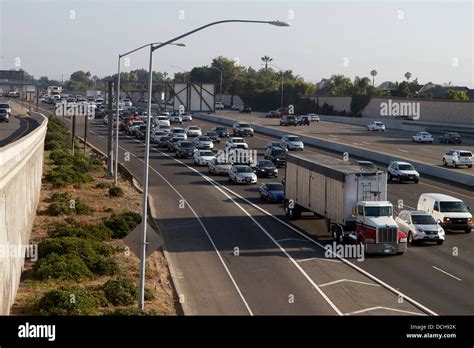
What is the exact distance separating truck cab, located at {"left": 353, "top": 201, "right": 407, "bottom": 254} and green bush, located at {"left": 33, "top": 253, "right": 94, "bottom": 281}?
1088 cm

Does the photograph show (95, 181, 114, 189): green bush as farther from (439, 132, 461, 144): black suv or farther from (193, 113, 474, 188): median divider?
(439, 132, 461, 144): black suv

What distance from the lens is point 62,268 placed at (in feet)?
82.8

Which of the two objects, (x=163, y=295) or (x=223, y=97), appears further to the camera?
(x=223, y=97)

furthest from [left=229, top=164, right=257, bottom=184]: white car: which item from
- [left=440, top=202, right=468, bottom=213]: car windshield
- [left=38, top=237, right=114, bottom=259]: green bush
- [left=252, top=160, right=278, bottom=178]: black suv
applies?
[left=38, top=237, right=114, bottom=259]: green bush

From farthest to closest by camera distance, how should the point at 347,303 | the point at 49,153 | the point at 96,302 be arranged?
the point at 49,153, the point at 347,303, the point at 96,302

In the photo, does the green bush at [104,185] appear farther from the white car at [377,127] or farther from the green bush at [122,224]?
the white car at [377,127]

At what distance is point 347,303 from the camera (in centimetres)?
2333

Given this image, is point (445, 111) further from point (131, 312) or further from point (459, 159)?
point (131, 312)

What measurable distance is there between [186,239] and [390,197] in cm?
1714

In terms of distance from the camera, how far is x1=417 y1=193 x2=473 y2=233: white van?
36000 millimetres

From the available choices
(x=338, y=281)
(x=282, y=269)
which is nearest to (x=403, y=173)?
(x=282, y=269)

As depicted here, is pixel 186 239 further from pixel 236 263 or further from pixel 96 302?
pixel 96 302

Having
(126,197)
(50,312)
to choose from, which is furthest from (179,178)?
(50,312)
